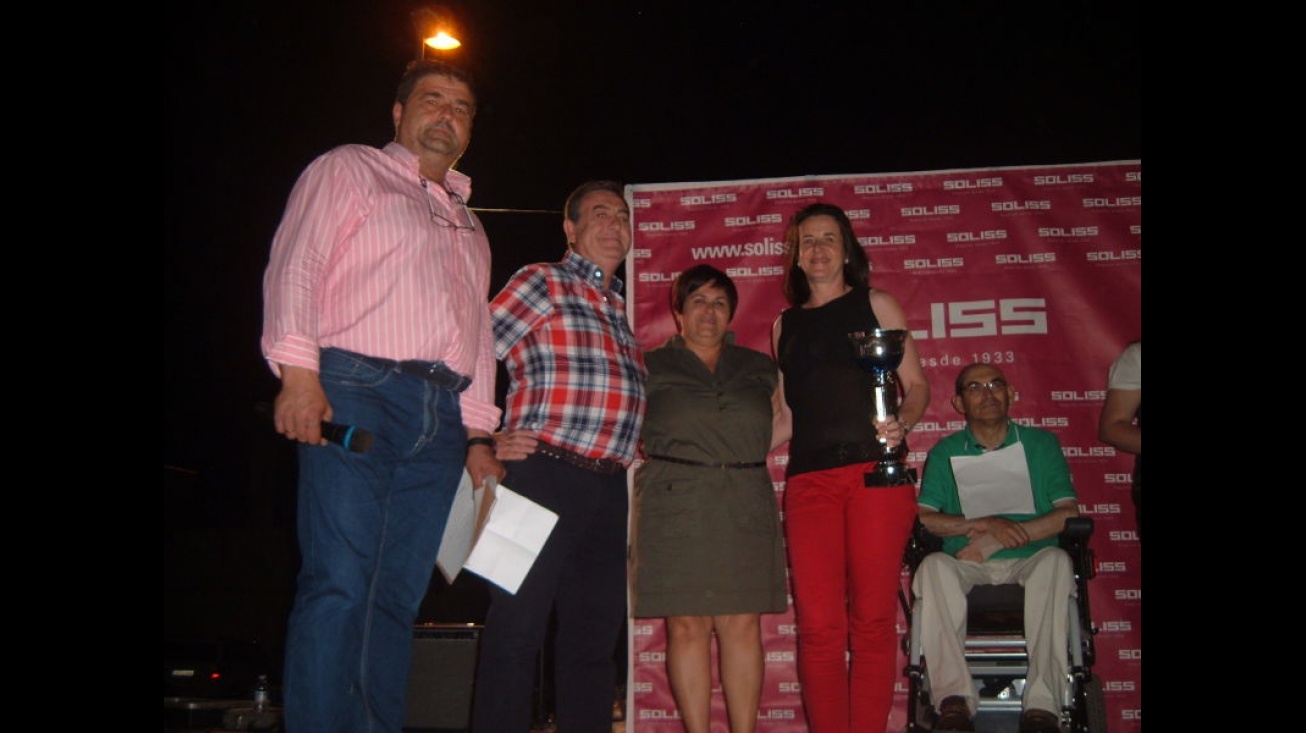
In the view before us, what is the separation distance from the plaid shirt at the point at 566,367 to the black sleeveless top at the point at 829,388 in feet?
1.70

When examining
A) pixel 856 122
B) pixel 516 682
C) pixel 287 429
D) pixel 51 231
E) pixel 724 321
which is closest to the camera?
pixel 51 231

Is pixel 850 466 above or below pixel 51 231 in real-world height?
below

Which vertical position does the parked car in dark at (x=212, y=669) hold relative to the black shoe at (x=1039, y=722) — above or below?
below

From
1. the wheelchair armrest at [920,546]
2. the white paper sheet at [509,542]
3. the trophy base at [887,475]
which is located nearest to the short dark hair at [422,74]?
the white paper sheet at [509,542]

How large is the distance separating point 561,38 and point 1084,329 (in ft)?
9.82

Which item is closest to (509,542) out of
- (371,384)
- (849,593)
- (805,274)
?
(371,384)

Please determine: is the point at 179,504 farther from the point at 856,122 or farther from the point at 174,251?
the point at 856,122

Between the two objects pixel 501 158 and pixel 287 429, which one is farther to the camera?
pixel 501 158

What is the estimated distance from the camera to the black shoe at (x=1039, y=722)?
3.12 m

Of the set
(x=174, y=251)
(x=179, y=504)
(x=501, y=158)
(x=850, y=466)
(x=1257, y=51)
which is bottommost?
(x=179, y=504)

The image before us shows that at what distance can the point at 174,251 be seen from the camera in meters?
6.43

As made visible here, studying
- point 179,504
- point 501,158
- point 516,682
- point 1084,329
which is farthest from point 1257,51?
point 179,504

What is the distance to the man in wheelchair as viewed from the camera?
130 inches

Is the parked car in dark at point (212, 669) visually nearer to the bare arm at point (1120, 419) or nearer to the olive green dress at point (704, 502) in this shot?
the olive green dress at point (704, 502)
